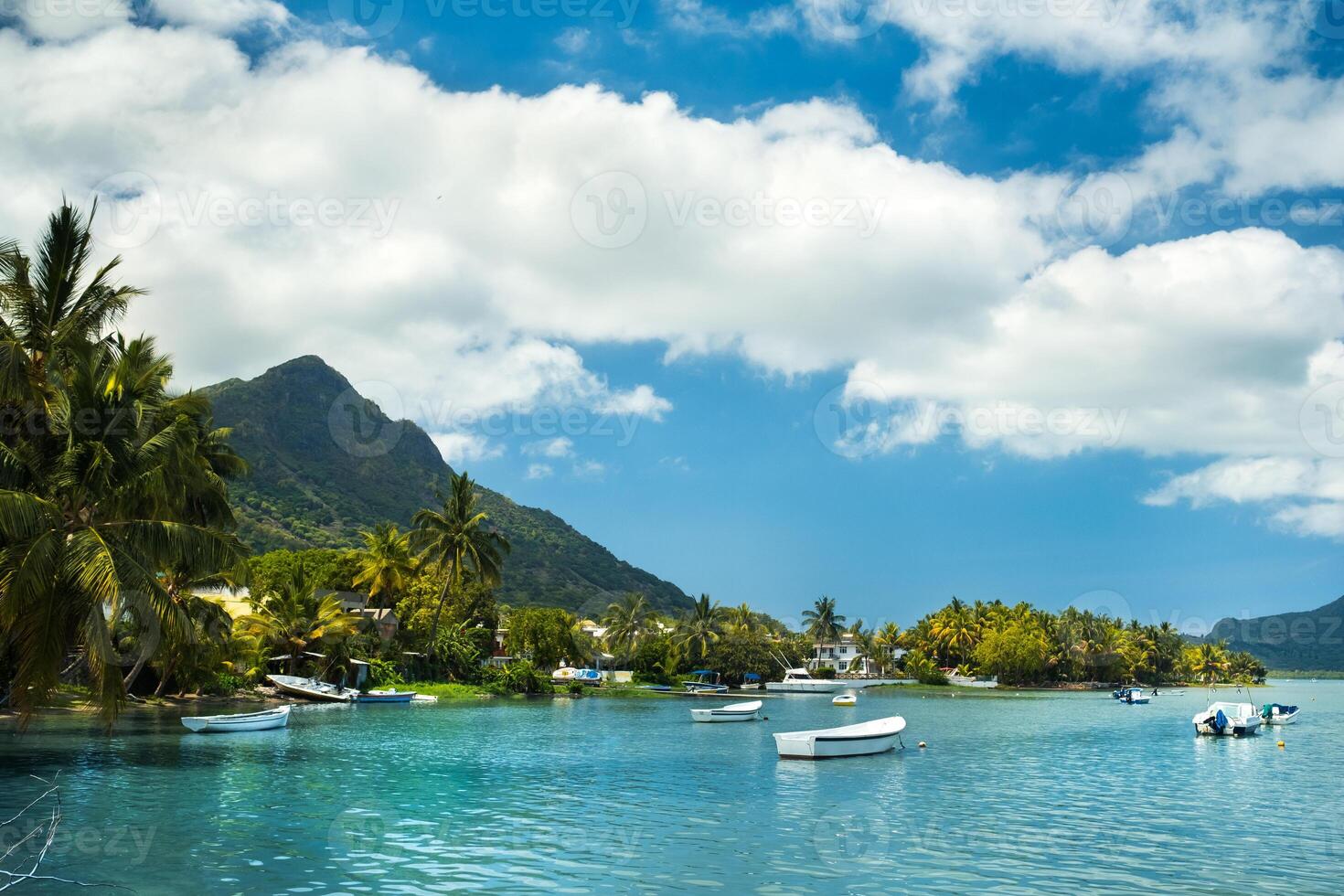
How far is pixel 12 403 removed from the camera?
23203 millimetres

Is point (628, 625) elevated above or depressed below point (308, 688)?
above

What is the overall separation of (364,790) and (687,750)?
20.0 metres

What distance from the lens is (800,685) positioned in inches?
5133

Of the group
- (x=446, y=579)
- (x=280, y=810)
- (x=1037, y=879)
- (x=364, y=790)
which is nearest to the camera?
(x=1037, y=879)

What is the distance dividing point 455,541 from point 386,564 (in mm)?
8853

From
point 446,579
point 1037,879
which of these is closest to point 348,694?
point 446,579

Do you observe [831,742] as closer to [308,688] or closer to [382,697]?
[382,697]

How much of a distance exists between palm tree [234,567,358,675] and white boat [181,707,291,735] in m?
23.3

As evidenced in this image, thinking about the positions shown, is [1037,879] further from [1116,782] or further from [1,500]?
[1,500]

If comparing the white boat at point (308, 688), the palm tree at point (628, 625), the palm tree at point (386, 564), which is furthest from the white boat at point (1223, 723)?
the palm tree at point (628, 625)

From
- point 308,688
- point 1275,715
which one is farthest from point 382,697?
point 1275,715

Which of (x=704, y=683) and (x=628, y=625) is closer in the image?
(x=704, y=683)

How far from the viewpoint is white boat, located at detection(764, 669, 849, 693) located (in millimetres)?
129750

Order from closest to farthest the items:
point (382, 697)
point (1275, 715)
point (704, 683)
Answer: point (1275, 715) → point (382, 697) → point (704, 683)
